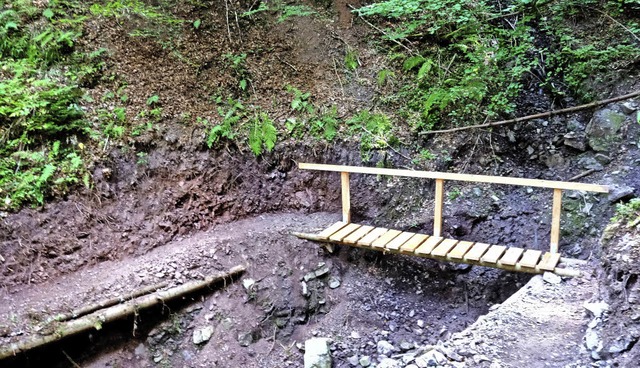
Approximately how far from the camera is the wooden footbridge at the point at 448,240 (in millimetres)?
4176

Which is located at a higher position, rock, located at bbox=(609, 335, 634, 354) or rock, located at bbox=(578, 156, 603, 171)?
rock, located at bbox=(578, 156, 603, 171)

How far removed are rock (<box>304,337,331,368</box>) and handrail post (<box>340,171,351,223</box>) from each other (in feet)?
5.97

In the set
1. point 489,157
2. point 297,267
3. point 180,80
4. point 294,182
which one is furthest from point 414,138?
point 180,80

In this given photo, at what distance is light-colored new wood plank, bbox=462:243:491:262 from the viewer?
4391mm

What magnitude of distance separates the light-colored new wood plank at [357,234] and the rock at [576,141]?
3.05 m

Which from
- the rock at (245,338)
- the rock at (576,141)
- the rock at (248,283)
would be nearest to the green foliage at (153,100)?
the rock at (248,283)

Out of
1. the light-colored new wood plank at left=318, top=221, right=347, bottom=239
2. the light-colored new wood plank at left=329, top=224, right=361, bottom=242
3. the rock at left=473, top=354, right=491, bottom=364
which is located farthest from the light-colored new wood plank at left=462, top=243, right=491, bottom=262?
the light-colored new wood plank at left=318, top=221, right=347, bottom=239

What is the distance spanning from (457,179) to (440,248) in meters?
0.88

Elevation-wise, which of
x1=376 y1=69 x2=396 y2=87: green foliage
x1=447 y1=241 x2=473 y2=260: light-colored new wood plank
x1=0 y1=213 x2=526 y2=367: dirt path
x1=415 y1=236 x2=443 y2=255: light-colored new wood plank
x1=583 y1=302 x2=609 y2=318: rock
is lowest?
x1=0 y1=213 x2=526 y2=367: dirt path

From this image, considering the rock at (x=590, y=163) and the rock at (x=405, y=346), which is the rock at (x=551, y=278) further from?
the rock at (x=590, y=163)

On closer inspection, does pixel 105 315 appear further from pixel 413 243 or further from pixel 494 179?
pixel 494 179

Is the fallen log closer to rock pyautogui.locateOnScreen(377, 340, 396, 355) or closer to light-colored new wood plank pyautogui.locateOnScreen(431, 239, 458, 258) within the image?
rock pyautogui.locateOnScreen(377, 340, 396, 355)

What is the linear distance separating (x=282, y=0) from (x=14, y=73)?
16.0 feet

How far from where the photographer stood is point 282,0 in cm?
800
